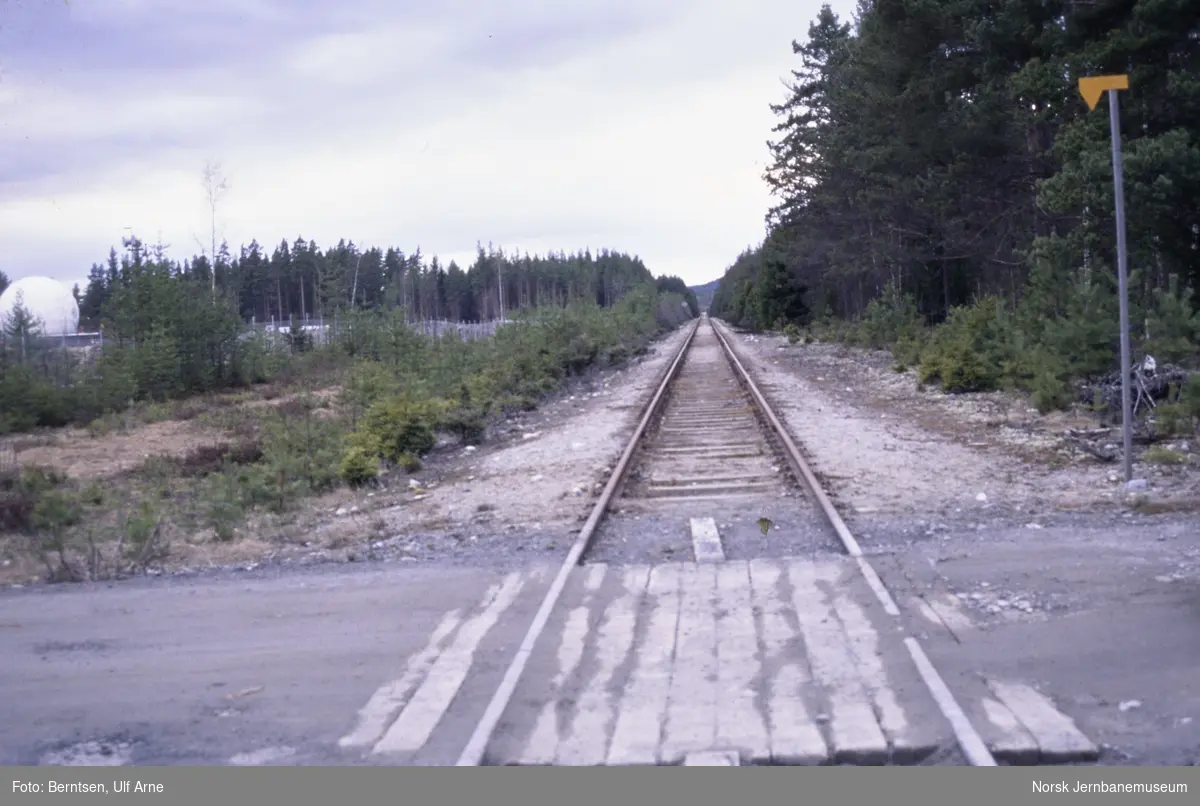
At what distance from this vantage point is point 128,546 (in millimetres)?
11266

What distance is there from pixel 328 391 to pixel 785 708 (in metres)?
34.8

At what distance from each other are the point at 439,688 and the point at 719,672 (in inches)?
60.4

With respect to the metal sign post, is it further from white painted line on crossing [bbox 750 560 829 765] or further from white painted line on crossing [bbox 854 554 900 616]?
white painted line on crossing [bbox 750 560 829 765]

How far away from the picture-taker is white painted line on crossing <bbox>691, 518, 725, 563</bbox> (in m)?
9.30

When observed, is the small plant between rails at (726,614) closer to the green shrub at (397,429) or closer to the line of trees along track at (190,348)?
the green shrub at (397,429)

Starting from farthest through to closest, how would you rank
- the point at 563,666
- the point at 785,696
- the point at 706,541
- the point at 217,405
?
the point at 217,405 → the point at 706,541 → the point at 563,666 → the point at 785,696

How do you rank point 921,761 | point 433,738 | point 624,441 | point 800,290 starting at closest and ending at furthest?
point 921,761, point 433,738, point 624,441, point 800,290

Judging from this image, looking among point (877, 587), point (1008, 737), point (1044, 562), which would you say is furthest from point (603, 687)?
point (1044, 562)

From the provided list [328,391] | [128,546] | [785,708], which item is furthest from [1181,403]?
[328,391]

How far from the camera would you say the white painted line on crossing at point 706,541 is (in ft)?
30.5

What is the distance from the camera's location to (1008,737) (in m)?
5.20

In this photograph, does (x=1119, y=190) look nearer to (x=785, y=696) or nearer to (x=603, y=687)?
(x=785, y=696)

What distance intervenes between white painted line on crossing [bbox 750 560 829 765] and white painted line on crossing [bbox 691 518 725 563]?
0.99 metres

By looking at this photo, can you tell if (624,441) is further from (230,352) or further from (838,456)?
(230,352)
